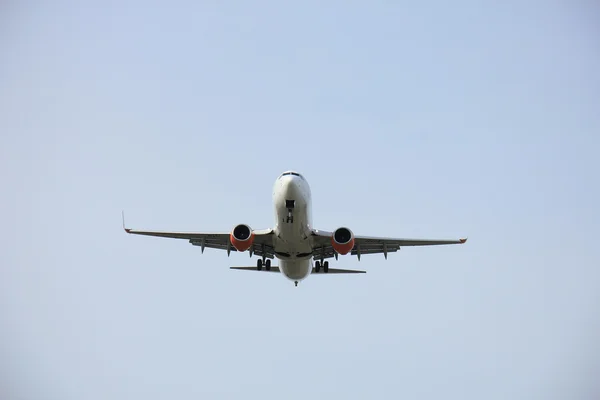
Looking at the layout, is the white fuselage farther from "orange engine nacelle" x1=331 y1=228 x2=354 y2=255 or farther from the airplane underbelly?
"orange engine nacelle" x1=331 y1=228 x2=354 y2=255

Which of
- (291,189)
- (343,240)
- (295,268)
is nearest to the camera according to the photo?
(291,189)

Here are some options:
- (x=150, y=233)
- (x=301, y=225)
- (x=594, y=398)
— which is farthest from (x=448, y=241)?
(x=594, y=398)

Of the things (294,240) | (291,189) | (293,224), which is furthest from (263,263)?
(291,189)

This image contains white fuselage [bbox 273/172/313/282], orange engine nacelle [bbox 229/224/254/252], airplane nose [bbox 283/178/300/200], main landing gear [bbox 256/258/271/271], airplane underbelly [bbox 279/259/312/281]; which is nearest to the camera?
Answer: airplane nose [bbox 283/178/300/200]

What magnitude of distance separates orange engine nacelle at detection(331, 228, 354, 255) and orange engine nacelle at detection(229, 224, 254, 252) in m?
4.24

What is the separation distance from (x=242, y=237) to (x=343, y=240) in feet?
16.8

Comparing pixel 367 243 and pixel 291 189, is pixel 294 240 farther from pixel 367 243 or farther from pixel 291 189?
pixel 367 243

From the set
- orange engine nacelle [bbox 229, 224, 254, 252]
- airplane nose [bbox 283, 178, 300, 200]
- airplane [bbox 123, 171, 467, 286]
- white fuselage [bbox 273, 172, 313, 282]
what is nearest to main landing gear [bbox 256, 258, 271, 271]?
airplane [bbox 123, 171, 467, 286]

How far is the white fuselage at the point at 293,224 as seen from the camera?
33.4m

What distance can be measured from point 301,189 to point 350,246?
4.11 metres

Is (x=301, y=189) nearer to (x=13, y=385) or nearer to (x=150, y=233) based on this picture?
(x=150, y=233)

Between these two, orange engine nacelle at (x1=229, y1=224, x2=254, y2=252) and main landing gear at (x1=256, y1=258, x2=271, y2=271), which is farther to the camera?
main landing gear at (x1=256, y1=258, x2=271, y2=271)

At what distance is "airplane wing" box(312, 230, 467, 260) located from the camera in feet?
122

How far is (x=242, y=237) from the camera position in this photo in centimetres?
3456
